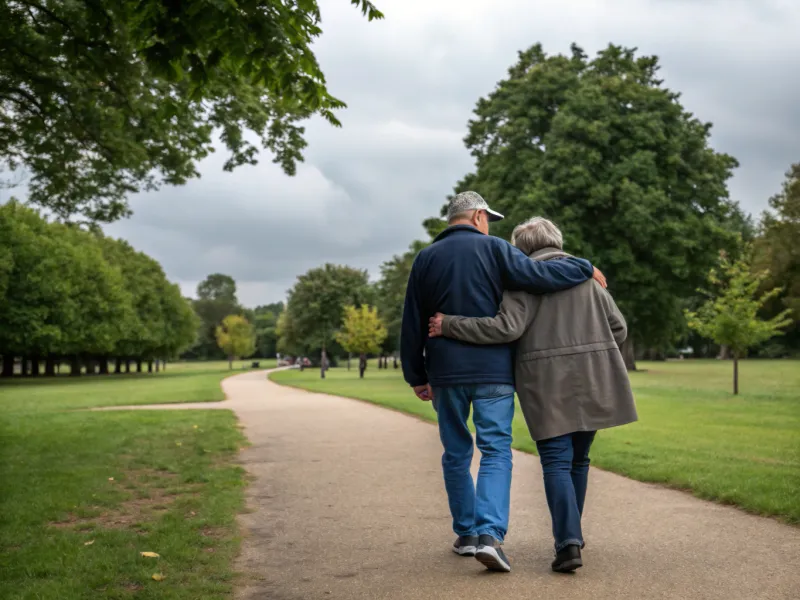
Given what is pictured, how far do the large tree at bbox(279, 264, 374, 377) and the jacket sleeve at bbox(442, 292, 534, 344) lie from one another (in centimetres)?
5878

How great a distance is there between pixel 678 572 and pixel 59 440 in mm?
9961

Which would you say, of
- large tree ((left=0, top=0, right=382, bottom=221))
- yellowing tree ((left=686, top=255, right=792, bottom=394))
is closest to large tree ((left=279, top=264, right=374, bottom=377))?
yellowing tree ((left=686, top=255, right=792, bottom=394))

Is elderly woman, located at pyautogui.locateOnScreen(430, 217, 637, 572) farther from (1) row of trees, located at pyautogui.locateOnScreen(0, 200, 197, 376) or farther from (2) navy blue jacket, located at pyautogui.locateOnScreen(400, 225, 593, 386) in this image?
(1) row of trees, located at pyautogui.locateOnScreen(0, 200, 197, 376)

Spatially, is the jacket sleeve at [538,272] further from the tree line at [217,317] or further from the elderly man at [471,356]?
the tree line at [217,317]

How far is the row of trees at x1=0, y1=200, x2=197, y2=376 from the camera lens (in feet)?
137

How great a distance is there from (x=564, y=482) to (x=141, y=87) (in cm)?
912

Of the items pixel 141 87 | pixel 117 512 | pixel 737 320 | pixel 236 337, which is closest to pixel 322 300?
pixel 236 337

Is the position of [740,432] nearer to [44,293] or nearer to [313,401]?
[313,401]

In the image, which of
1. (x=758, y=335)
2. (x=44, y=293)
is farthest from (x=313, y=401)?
(x=44, y=293)

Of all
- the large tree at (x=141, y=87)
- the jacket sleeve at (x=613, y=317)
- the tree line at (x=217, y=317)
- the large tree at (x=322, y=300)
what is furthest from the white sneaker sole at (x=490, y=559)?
the tree line at (x=217, y=317)

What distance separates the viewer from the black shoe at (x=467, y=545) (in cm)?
434

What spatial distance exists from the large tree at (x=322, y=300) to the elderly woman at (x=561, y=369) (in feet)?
193

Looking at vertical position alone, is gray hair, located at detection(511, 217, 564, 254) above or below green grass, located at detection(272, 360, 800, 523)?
above

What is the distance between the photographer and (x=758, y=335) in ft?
77.3
